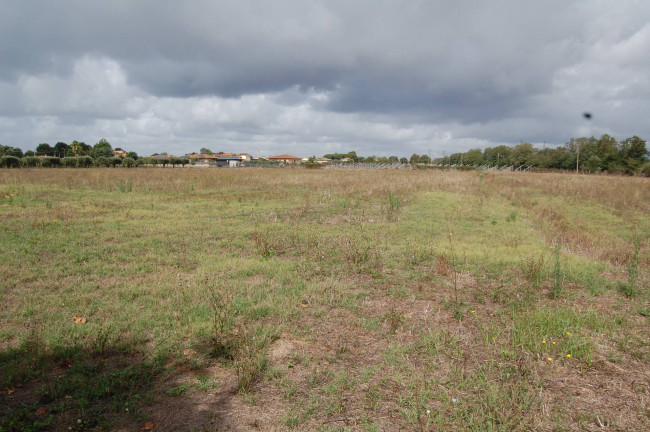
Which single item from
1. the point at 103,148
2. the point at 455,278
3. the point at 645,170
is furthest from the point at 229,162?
the point at 455,278

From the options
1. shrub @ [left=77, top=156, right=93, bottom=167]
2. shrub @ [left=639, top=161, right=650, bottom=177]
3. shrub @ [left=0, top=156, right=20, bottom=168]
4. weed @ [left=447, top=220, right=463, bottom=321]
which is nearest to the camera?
weed @ [left=447, top=220, right=463, bottom=321]

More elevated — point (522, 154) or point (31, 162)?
point (522, 154)

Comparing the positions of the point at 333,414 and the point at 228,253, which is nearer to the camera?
the point at 333,414

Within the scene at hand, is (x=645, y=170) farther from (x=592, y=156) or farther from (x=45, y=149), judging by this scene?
(x=45, y=149)

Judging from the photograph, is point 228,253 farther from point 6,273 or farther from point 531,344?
point 531,344

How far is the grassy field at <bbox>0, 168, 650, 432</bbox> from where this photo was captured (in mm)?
3053

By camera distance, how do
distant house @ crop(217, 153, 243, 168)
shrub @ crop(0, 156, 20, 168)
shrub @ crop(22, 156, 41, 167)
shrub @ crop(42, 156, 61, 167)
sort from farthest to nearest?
1. distant house @ crop(217, 153, 243, 168)
2. shrub @ crop(42, 156, 61, 167)
3. shrub @ crop(22, 156, 41, 167)
4. shrub @ crop(0, 156, 20, 168)

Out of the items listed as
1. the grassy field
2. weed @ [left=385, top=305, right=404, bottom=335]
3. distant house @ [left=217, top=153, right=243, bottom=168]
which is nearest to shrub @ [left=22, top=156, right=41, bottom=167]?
distant house @ [left=217, top=153, right=243, bottom=168]

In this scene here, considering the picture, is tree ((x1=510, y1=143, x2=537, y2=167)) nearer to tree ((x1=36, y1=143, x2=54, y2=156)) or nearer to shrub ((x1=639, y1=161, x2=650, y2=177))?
shrub ((x1=639, y1=161, x2=650, y2=177))

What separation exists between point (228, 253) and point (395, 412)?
17.5 ft

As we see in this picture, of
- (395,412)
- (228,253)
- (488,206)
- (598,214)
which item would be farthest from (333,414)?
(598,214)

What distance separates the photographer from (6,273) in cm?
604

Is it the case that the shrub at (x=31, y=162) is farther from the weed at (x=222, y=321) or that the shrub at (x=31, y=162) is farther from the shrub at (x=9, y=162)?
the weed at (x=222, y=321)

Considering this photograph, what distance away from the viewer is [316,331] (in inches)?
175
